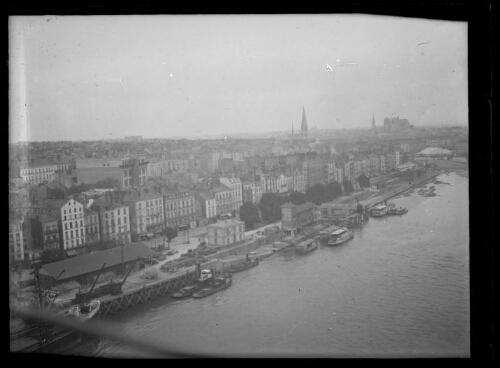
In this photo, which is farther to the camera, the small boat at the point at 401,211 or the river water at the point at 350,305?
the small boat at the point at 401,211

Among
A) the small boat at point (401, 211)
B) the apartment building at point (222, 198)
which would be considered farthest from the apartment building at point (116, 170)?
the small boat at point (401, 211)

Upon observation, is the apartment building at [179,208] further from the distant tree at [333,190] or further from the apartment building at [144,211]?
the distant tree at [333,190]

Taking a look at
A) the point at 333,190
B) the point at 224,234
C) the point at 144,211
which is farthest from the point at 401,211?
the point at 144,211

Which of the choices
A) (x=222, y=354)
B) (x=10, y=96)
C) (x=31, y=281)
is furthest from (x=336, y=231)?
→ (x=10, y=96)

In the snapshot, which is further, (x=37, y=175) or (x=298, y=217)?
(x=298, y=217)

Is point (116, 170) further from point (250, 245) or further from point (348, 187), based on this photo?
point (348, 187)
